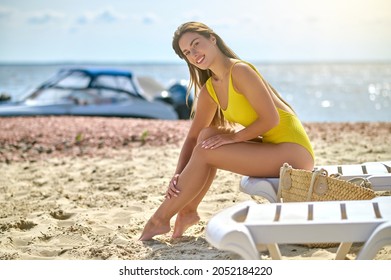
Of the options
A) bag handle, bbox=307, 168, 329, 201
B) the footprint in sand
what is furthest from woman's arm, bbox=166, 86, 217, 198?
the footprint in sand

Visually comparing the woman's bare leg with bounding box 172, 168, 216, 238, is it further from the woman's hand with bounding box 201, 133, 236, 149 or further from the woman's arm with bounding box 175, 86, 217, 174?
the woman's hand with bounding box 201, 133, 236, 149

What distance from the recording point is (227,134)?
241 cm

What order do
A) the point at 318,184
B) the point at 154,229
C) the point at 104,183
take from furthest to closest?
the point at 104,183 < the point at 154,229 < the point at 318,184

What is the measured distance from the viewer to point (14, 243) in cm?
266

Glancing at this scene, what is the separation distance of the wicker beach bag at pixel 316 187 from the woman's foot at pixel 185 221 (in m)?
0.38

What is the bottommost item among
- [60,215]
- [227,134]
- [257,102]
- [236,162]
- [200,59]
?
[60,215]

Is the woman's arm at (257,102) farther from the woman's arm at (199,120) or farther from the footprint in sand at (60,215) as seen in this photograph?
the footprint in sand at (60,215)

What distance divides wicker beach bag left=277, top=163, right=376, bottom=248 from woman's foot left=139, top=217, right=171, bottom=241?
461 millimetres

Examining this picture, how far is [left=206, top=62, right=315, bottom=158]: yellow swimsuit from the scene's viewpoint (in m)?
2.44

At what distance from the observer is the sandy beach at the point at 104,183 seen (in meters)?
2.49

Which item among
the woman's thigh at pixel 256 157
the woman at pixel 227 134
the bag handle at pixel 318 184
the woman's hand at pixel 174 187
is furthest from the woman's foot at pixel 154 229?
the bag handle at pixel 318 184

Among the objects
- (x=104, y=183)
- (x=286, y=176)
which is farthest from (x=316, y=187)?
(x=104, y=183)

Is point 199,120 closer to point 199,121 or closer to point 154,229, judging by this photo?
point 199,121

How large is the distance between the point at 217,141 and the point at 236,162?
11 centimetres
